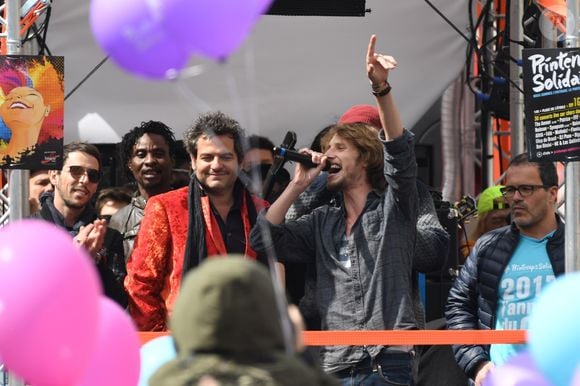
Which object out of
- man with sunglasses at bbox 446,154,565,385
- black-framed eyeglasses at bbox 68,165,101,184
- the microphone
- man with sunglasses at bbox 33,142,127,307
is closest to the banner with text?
man with sunglasses at bbox 446,154,565,385

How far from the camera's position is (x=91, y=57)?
25.5 ft

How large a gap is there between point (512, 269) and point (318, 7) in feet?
7.60

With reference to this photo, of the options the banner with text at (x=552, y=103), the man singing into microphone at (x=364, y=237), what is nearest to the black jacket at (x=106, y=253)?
the man singing into microphone at (x=364, y=237)

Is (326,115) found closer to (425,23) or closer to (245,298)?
(425,23)

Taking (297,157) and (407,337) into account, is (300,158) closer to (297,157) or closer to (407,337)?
(297,157)

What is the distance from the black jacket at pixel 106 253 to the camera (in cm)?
546

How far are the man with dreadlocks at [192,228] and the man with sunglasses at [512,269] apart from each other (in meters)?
1.05

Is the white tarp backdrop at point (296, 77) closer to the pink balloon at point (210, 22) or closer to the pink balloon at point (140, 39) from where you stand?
the pink balloon at point (140, 39)

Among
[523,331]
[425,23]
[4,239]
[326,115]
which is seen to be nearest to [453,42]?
[425,23]

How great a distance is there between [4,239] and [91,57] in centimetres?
450

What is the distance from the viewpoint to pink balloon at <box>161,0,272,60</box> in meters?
3.40

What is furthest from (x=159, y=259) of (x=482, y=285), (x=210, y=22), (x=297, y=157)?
(x=210, y=22)

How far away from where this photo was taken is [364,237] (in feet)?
17.4

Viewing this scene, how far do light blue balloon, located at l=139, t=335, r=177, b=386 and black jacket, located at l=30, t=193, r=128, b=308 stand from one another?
5.25 feet
